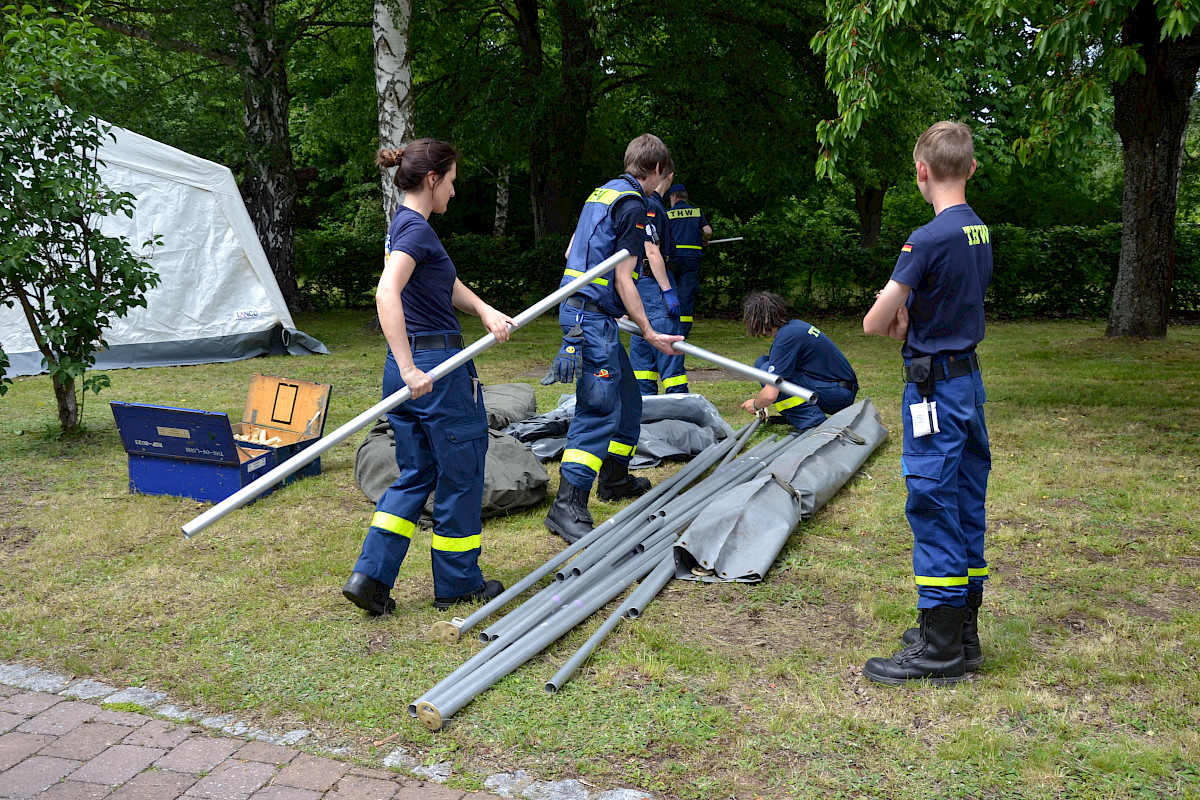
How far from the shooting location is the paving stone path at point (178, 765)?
265 cm

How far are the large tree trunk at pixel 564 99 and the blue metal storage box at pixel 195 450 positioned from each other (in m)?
9.44

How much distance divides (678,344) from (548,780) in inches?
101

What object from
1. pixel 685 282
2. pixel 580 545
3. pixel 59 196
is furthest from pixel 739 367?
pixel 59 196

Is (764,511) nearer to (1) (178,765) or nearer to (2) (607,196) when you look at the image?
(2) (607,196)

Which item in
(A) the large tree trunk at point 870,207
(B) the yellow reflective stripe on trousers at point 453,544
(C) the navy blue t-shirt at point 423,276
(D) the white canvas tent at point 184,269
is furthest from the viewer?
(A) the large tree trunk at point 870,207

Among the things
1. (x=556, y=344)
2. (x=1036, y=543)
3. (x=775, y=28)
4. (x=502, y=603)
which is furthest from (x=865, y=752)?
(x=775, y=28)

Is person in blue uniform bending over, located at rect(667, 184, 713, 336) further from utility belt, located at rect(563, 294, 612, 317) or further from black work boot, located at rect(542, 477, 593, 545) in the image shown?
black work boot, located at rect(542, 477, 593, 545)

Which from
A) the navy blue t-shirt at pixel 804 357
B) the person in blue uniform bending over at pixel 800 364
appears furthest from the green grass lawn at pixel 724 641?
the navy blue t-shirt at pixel 804 357

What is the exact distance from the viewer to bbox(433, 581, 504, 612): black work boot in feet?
12.7

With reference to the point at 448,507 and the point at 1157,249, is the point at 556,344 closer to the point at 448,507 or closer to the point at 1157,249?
the point at 1157,249

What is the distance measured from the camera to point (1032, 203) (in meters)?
21.3

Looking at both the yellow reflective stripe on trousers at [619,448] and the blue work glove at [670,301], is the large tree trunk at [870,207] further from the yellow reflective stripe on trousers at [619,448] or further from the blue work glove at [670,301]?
the yellow reflective stripe on trousers at [619,448]

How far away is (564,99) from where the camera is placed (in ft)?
46.9

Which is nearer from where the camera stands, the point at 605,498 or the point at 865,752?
the point at 865,752
